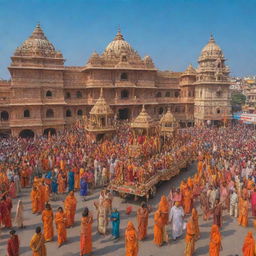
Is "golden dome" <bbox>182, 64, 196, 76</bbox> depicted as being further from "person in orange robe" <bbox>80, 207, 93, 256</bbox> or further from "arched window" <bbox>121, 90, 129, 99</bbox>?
"person in orange robe" <bbox>80, 207, 93, 256</bbox>

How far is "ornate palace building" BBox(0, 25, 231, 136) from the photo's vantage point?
25.9 meters

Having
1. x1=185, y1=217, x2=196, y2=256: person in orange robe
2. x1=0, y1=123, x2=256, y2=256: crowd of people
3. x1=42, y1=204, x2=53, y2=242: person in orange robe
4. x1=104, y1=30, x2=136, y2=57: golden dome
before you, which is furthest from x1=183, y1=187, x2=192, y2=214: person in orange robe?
x1=104, y1=30, x2=136, y2=57: golden dome

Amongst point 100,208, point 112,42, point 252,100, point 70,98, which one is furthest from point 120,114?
point 252,100

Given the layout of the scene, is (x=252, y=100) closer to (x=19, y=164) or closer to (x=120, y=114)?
(x=120, y=114)

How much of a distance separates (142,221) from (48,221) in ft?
9.47

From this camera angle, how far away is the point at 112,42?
38.0 metres

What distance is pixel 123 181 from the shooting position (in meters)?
11.1

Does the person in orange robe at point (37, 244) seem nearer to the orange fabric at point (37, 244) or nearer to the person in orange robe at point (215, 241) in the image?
the orange fabric at point (37, 244)

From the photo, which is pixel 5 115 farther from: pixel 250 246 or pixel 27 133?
pixel 250 246

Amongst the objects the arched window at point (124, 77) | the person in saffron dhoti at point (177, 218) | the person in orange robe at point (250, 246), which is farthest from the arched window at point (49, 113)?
the person in orange robe at point (250, 246)

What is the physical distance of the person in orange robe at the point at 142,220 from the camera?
7.89 meters

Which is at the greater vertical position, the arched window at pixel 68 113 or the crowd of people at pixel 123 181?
the arched window at pixel 68 113

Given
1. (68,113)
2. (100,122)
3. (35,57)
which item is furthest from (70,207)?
(68,113)

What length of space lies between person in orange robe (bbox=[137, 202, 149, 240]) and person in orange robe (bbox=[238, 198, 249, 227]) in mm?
3513
